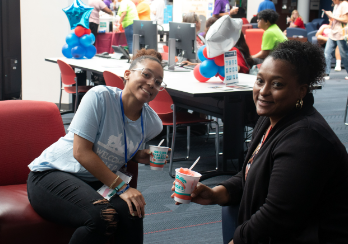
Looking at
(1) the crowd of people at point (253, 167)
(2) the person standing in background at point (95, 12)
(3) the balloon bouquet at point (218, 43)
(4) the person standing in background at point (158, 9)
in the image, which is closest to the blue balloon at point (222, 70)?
(3) the balloon bouquet at point (218, 43)

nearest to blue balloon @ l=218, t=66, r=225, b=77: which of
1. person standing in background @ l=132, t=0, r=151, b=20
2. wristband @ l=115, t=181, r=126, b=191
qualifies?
wristband @ l=115, t=181, r=126, b=191

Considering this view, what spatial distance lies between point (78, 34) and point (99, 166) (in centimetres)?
390

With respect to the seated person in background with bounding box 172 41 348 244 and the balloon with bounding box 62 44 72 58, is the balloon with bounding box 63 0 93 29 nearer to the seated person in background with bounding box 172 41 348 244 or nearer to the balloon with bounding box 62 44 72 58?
the balloon with bounding box 62 44 72 58

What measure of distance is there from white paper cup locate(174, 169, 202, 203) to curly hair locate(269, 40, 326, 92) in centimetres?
49

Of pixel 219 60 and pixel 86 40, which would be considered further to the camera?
pixel 86 40

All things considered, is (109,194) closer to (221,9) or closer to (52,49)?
(52,49)

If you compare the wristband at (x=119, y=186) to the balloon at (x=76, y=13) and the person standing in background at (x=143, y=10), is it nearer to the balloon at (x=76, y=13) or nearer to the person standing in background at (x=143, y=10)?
the balloon at (x=76, y=13)

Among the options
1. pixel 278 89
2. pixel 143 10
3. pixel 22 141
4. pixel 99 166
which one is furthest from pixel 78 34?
pixel 278 89

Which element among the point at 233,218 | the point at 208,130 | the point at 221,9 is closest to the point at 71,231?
the point at 233,218

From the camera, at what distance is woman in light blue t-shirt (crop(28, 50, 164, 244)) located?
1.48 meters

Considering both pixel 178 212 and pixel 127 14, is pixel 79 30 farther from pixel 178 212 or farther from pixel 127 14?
pixel 178 212

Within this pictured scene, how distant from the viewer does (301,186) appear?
1079 millimetres

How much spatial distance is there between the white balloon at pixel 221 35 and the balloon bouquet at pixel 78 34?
2442 mm

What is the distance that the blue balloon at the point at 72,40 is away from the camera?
5.13 m
